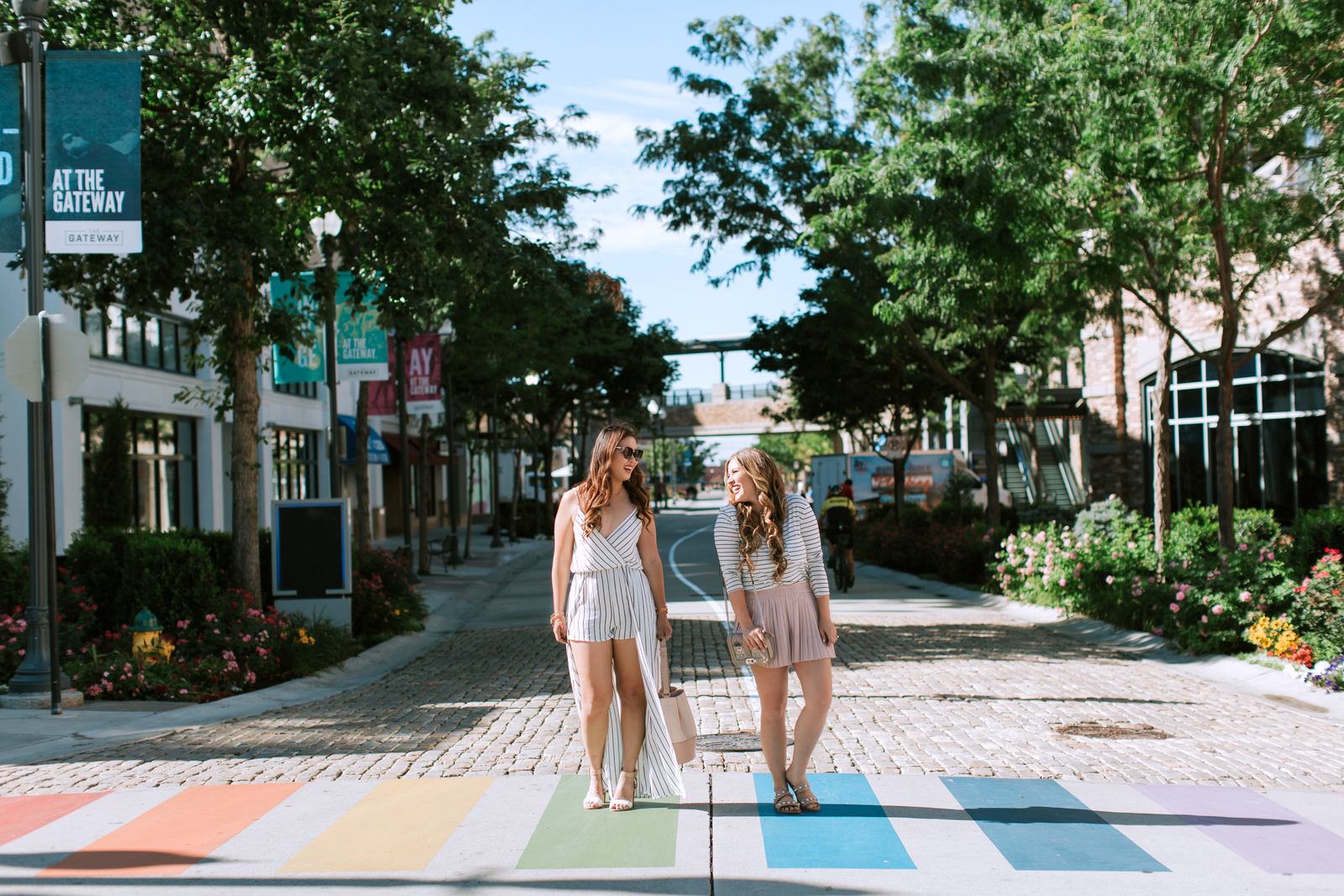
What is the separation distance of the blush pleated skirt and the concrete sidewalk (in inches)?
31.2

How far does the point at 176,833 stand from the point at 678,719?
94.4 inches

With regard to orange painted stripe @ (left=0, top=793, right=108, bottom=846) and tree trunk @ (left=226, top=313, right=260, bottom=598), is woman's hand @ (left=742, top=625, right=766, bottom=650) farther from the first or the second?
tree trunk @ (left=226, top=313, right=260, bottom=598)

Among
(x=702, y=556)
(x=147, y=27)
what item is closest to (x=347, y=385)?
(x=702, y=556)

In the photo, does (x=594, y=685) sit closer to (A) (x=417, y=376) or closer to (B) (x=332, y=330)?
(B) (x=332, y=330)

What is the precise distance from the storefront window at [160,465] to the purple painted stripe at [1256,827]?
18.6 meters

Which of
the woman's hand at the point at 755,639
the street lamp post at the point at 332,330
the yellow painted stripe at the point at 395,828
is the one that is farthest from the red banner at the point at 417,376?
the woman's hand at the point at 755,639

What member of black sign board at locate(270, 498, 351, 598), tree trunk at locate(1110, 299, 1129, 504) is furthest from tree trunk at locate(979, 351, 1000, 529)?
black sign board at locate(270, 498, 351, 598)

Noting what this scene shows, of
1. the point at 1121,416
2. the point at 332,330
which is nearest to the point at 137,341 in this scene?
the point at 332,330

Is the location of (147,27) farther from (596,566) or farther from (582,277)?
(582,277)

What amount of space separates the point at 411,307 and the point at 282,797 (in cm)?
669

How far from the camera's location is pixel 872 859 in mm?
4840

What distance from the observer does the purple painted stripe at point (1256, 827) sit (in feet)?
15.9

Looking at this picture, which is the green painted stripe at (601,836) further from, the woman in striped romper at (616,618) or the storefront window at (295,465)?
the storefront window at (295,465)

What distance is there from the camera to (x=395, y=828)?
213 inches
